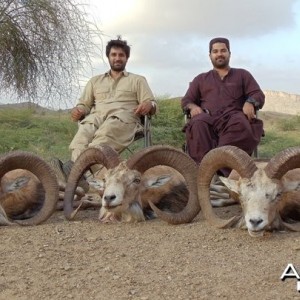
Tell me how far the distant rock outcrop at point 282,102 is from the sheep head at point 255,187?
45460 mm

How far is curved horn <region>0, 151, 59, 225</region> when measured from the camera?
24.7 feet

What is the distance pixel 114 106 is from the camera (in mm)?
9492

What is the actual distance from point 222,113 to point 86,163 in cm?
209

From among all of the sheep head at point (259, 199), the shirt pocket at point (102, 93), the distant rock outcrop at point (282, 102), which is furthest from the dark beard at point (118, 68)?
the distant rock outcrop at point (282, 102)

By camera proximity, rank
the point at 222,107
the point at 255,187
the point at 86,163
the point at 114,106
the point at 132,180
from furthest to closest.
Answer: the point at 114,106 < the point at 222,107 < the point at 86,163 < the point at 132,180 < the point at 255,187

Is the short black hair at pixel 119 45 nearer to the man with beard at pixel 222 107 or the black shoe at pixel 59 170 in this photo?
the man with beard at pixel 222 107

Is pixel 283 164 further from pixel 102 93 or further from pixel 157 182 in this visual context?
pixel 102 93

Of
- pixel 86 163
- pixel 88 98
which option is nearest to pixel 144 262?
pixel 86 163

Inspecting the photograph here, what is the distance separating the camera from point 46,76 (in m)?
14.9

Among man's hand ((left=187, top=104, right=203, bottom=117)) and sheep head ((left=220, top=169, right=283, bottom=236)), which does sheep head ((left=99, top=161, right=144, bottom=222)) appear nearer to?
sheep head ((left=220, top=169, right=283, bottom=236))

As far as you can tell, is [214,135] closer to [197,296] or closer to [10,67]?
[197,296]

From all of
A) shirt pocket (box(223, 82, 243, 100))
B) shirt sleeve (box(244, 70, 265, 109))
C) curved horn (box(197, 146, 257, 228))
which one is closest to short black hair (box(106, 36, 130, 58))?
shirt pocket (box(223, 82, 243, 100))

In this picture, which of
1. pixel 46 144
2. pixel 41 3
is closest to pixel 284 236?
pixel 41 3

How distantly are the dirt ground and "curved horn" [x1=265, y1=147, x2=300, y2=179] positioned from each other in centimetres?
64
